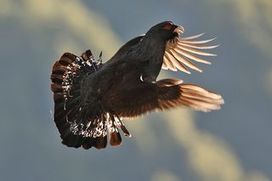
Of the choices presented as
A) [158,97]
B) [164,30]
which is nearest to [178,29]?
[164,30]

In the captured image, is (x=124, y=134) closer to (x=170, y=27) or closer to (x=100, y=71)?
(x=100, y=71)

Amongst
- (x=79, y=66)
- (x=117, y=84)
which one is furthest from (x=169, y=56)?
(x=117, y=84)

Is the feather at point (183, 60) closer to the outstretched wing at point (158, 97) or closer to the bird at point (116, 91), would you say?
the bird at point (116, 91)

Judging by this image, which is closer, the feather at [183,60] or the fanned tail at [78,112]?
the fanned tail at [78,112]

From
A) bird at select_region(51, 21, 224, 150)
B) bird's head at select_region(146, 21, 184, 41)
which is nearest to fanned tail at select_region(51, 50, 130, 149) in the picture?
bird at select_region(51, 21, 224, 150)

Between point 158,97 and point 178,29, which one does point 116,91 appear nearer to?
point 158,97

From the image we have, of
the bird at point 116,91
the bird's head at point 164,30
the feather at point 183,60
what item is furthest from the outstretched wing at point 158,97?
the feather at point 183,60
